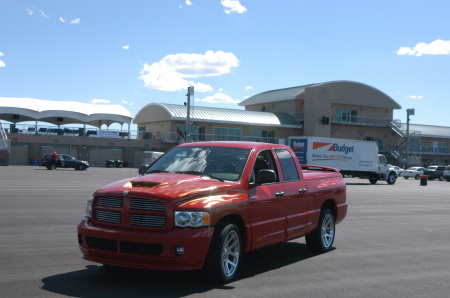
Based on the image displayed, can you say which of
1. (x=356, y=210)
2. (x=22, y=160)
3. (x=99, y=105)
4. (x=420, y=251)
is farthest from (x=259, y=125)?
(x=420, y=251)

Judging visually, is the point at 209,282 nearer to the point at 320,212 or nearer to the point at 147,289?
the point at 147,289

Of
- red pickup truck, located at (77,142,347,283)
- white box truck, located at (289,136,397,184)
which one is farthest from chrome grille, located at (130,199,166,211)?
white box truck, located at (289,136,397,184)

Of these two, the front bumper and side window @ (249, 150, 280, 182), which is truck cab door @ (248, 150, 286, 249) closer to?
side window @ (249, 150, 280, 182)

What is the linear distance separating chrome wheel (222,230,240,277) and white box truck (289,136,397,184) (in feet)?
112

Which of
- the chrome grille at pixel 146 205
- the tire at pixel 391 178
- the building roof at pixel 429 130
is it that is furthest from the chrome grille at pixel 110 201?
the building roof at pixel 429 130

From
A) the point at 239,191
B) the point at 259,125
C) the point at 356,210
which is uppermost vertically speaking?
the point at 259,125

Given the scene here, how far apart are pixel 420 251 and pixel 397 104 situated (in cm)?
7313

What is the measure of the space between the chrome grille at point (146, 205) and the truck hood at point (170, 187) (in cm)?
8

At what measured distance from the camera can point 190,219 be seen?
604 cm

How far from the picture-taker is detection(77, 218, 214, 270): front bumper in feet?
19.5

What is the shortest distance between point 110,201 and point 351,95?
72.1 meters

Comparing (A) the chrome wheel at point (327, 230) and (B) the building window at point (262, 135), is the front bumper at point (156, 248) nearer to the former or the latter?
(A) the chrome wheel at point (327, 230)

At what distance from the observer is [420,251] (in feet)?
32.2

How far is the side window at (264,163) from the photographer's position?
24.9ft
